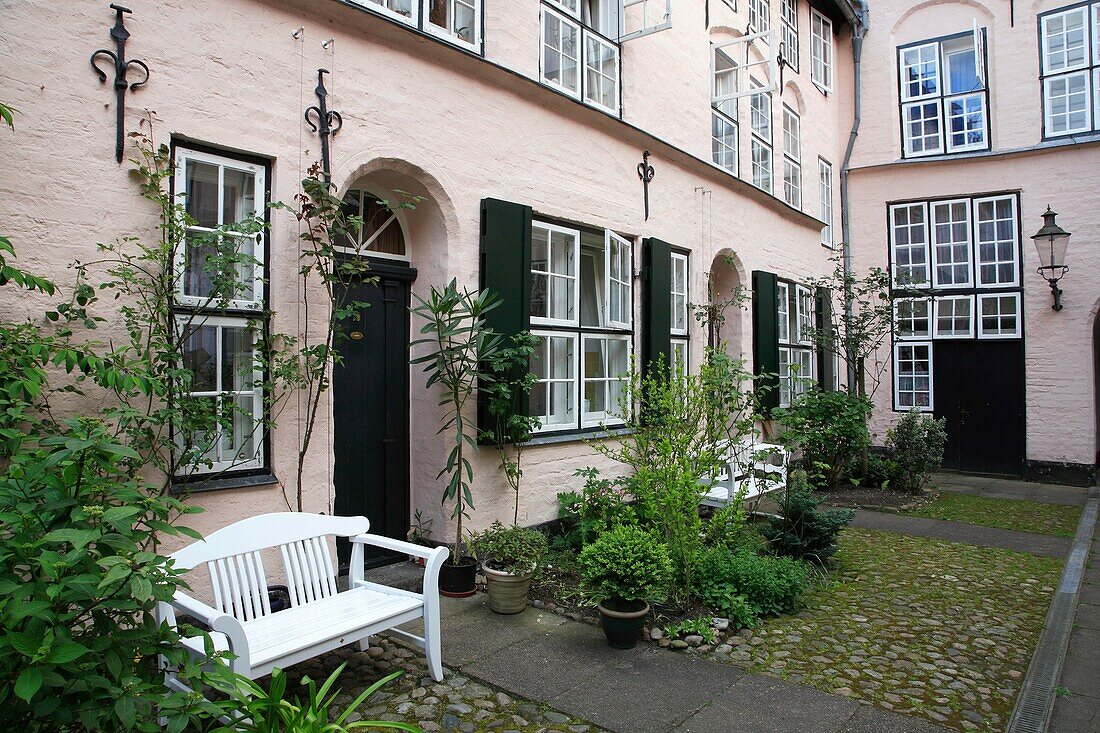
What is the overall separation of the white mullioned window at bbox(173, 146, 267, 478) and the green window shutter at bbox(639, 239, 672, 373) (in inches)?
182

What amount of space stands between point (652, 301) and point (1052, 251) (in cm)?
821

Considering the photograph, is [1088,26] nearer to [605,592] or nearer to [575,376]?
[575,376]

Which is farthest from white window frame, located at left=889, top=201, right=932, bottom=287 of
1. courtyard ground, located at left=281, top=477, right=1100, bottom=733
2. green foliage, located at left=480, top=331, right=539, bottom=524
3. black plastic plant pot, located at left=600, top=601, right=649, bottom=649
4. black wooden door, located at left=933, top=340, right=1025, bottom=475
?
black plastic plant pot, located at left=600, top=601, right=649, bottom=649

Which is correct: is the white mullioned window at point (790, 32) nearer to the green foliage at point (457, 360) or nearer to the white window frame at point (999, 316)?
the white window frame at point (999, 316)

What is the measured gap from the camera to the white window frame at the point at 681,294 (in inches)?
358

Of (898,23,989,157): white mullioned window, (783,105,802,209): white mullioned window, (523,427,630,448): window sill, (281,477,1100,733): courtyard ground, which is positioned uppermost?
(898,23,989,157): white mullioned window

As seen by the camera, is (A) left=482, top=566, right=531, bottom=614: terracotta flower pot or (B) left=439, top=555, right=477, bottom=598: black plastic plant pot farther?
(B) left=439, top=555, right=477, bottom=598: black plastic plant pot

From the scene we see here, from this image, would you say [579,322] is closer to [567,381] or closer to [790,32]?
[567,381]

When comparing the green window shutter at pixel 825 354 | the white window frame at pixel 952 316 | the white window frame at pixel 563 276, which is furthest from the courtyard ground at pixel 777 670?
the white window frame at pixel 952 316

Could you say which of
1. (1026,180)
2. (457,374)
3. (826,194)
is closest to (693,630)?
(457,374)

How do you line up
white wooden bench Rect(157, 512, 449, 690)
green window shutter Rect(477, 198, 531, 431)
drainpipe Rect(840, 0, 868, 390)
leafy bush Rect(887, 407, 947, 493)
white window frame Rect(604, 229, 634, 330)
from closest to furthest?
white wooden bench Rect(157, 512, 449, 690) → green window shutter Rect(477, 198, 531, 431) → white window frame Rect(604, 229, 634, 330) → leafy bush Rect(887, 407, 947, 493) → drainpipe Rect(840, 0, 868, 390)

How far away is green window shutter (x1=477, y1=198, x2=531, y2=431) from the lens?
6164 mm

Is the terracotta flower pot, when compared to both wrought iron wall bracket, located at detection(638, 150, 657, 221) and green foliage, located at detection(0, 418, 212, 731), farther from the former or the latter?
wrought iron wall bracket, located at detection(638, 150, 657, 221)

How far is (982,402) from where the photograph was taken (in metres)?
13.1
